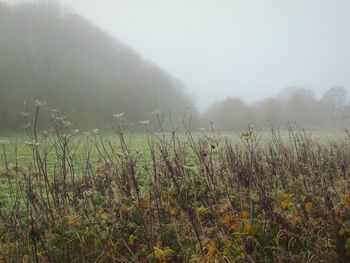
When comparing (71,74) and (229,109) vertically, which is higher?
(71,74)

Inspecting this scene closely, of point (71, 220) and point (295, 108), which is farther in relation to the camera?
point (295, 108)

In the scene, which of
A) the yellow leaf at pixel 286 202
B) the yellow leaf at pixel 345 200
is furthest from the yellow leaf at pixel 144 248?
the yellow leaf at pixel 345 200

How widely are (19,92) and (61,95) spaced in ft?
20.7

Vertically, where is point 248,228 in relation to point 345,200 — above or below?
below

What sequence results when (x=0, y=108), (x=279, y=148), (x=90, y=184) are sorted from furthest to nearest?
(x=0, y=108) → (x=279, y=148) → (x=90, y=184)

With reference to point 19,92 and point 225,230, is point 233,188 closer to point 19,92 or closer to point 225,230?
point 225,230

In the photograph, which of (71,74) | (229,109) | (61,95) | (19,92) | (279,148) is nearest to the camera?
(279,148)

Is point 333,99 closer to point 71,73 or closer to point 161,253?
point 71,73

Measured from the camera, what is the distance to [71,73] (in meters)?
66.1

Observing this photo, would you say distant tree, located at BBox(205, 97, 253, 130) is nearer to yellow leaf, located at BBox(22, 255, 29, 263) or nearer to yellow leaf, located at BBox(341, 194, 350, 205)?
yellow leaf, located at BBox(341, 194, 350, 205)

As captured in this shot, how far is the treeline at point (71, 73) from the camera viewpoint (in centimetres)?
5812

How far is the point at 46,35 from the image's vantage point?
2707 inches

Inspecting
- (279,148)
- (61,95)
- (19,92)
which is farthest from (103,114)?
(279,148)

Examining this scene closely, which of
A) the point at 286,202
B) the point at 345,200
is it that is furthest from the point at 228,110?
the point at 345,200
